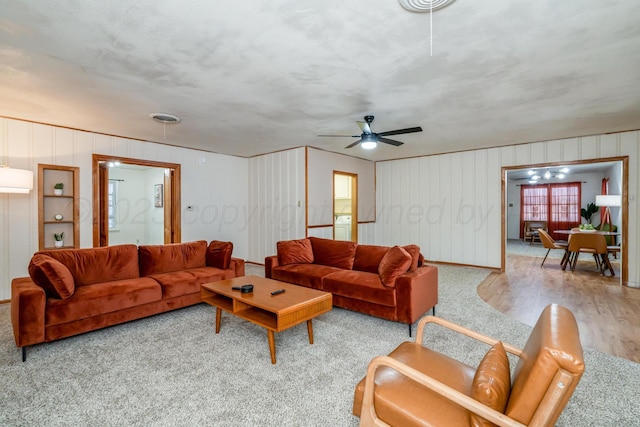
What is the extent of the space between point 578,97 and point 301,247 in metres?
3.86

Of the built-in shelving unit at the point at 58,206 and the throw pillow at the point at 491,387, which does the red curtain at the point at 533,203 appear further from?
the built-in shelving unit at the point at 58,206

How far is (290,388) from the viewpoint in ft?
6.88

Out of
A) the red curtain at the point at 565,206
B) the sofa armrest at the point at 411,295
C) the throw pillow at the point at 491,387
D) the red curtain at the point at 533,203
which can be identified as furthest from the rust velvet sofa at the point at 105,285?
the red curtain at the point at 565,206

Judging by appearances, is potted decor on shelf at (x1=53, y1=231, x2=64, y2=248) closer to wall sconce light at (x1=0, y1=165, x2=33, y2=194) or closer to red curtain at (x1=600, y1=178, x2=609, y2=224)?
wall sconce light at (x1=0, y1=165, x2=33, y2=194)

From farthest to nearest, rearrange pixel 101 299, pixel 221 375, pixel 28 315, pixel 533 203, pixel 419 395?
1. pixel 533 203
2. pixel 101 299
3. pixel 28 315
4. pixel 221 375
5. pixel 419 395

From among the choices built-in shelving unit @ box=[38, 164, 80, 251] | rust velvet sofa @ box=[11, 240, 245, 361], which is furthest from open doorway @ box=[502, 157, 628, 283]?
built-in shelving unit @ box=[38, 164, 80, 251]

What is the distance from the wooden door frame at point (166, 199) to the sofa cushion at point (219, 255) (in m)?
1.90

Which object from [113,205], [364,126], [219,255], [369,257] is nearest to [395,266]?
[369,257]

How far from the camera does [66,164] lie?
451cm

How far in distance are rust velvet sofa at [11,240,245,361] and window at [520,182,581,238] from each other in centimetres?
1187

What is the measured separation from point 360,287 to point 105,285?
9.08 ft

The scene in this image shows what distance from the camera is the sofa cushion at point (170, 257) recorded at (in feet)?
12.4

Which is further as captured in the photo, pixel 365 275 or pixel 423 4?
pixel 365 275

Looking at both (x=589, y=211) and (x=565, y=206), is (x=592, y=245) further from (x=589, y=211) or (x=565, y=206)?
(x=565, y=206)
